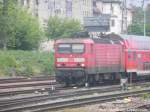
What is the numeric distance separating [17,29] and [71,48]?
25.1 meters

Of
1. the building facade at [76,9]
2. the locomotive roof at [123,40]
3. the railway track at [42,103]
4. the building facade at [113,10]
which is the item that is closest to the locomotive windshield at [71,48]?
the locomotive roof at [123,40]

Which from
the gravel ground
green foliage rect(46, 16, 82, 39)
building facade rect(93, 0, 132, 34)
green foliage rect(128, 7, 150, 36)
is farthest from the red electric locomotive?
building facade rect(93, 0, 132, 34)

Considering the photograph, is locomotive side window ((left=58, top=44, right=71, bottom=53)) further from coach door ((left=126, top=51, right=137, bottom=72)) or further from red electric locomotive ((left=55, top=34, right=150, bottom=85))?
coach door ((left=126, top=51, right=137, bottom=72))

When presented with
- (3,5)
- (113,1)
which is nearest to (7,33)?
(3,5)

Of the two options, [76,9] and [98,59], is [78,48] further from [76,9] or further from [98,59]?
[76,9]

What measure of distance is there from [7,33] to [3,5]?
2.60 metres

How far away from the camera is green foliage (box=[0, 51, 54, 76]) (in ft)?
Answer: 142

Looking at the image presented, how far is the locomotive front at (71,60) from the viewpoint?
31438mm

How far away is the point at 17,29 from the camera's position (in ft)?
184

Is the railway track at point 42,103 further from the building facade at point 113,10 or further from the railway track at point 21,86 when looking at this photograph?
the building facade at point 113,10

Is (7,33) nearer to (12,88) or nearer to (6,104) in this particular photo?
(12,88)

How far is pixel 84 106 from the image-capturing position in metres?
21.5

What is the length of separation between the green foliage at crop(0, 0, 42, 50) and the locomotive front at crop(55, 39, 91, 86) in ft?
65.9

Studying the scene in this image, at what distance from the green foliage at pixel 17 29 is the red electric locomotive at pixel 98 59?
17447 millimetres
